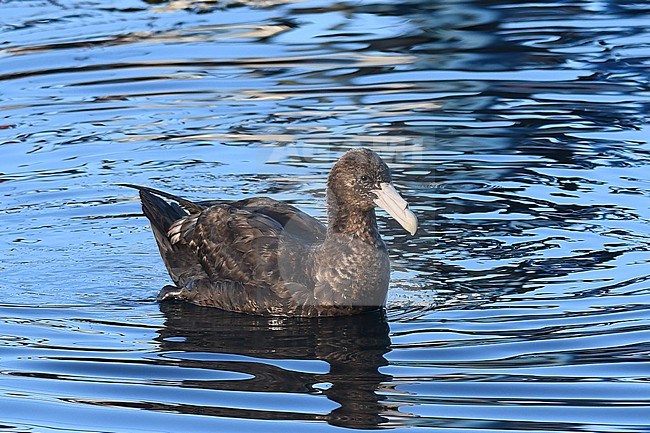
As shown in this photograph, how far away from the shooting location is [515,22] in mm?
15305

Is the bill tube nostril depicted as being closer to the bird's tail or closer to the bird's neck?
the bird's neck

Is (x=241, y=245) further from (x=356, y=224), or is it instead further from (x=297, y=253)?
(x=356, y=224)

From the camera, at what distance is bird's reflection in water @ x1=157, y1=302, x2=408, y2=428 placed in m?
6.89

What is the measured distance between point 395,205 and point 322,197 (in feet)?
7.43

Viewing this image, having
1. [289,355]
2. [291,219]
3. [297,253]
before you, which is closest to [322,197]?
[291,219]

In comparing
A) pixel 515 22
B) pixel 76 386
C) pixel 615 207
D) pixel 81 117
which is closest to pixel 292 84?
pixel 81 117

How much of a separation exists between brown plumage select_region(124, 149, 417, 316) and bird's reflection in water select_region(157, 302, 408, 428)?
0.10m

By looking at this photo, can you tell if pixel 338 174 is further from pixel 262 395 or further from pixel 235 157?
pixel 235 157

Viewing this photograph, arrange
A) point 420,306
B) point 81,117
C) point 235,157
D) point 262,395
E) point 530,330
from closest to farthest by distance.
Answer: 1. point 262,395
2. point 530,330
3. point 420,306
4. point 235,157
5. point 81,117

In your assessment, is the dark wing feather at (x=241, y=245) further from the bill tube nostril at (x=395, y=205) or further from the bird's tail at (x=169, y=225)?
the bill tube nostril at (x=395, y=205)

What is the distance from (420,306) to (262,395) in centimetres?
162

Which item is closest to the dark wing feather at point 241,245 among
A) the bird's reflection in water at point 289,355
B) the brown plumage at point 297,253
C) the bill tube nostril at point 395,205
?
the brown plumage at point 297,253

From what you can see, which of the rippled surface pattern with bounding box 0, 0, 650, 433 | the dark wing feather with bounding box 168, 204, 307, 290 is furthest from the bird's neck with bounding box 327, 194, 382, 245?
the rippled surface pattern with bounding box 0, 0, 650, 433

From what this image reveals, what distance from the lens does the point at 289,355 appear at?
773 cm
